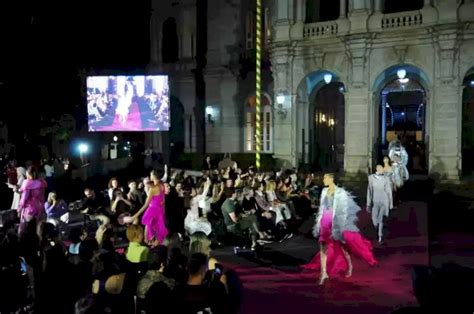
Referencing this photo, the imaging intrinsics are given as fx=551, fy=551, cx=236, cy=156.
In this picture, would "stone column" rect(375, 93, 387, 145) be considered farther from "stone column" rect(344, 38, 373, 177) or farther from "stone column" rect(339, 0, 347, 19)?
"stone column" rect(339, 0, 347, 19)

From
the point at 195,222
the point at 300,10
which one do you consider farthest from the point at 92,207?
the point at 300,10

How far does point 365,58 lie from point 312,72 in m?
2.65

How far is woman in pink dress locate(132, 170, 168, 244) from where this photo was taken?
12.4 m

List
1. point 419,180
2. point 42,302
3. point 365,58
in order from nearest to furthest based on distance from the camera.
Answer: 1. point 42,302
2. point 419,180
3. point 365,58

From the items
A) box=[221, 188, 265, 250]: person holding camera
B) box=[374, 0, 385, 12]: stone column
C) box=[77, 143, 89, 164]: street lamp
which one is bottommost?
box=[221, 188, 265, 250]: person holding camera

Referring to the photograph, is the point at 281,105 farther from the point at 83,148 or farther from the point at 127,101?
the point at 83,148

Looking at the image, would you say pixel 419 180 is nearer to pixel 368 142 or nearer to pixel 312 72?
pixel 368 142

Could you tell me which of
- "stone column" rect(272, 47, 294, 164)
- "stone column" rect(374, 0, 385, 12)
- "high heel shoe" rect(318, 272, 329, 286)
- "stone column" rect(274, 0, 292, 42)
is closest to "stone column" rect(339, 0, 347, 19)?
"stone column" rect(374, 0, 385, 12)

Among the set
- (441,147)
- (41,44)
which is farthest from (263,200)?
(41,44)

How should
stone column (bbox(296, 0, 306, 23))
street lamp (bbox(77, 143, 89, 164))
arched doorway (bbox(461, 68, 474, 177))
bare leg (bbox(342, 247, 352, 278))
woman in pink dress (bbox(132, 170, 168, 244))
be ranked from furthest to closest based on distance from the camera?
street lamp (bbox(77, 143, 89, 164)), arched doorway (bbox(461, 68, 474, 177)), stone column (bbox(296, 0, 306, 23)), woman in pink dress (bbox(132, 170, 168, 244)), bare leg (bbox(342, 247, 352, 278))

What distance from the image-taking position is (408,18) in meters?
23.8

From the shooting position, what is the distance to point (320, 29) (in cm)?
2553

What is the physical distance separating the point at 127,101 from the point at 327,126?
12.0 meters

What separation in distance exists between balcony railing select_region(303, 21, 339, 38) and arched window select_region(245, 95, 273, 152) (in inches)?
208
